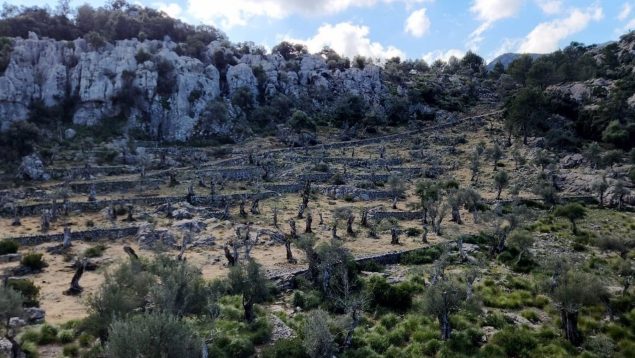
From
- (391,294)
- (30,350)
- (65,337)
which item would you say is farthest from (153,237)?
(391,294)

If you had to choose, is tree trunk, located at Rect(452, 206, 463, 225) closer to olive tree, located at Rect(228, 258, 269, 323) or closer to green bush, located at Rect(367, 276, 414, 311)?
green bush, located at Rect(367, 276, 414, 311)

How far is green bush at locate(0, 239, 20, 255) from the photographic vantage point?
39.1 metres

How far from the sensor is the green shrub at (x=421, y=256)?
38.2m

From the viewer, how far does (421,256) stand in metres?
38.6

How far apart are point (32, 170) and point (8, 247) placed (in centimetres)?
2911

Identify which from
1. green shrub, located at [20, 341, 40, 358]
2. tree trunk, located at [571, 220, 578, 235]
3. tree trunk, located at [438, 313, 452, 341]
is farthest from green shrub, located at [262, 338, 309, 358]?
tree trunk, located at [571, 220, 578, 235]

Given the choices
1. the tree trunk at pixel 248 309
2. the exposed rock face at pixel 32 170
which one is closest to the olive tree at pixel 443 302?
the tree trunk at pixel 248 309

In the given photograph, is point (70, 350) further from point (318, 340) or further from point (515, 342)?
point (515, 342)

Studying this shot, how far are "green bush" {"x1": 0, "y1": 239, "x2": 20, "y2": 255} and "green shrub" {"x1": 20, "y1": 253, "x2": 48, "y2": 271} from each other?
400 centimetres

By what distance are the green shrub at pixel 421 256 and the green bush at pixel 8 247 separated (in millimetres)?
34417

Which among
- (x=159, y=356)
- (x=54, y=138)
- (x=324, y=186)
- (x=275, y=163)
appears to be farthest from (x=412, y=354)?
(x=54, y=138)

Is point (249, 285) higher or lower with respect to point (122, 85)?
lower

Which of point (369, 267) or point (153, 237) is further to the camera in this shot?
point (153, 237)

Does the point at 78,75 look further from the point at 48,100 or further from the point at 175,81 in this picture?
the point at 175,81
